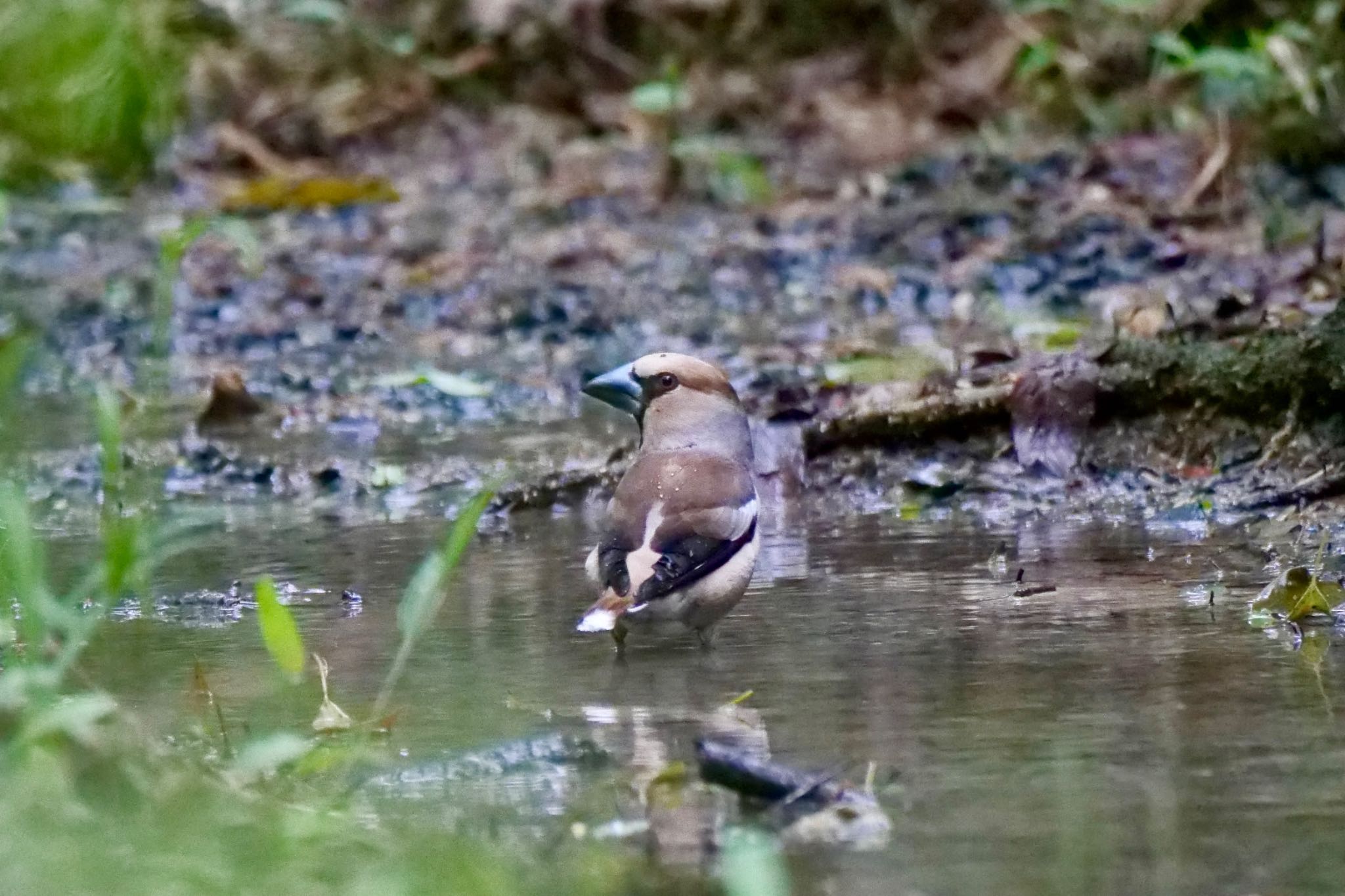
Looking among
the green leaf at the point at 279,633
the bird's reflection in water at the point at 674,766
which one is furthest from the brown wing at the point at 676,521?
the green leaf at the point at 279,633

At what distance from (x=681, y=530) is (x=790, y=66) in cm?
997

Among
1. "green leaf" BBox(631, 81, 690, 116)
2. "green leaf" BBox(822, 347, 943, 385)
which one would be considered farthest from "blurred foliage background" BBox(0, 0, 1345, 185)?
"green leaf" BBox(822, 347, 943, 385)

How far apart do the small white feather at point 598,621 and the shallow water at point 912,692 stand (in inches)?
3.1

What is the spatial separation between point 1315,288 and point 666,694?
403 centimetres

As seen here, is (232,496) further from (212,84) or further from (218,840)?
(212,84)

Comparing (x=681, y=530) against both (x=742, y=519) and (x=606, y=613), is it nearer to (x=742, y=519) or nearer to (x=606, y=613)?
(x=742, y=519)

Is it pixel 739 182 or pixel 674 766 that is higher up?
pixel 739 182

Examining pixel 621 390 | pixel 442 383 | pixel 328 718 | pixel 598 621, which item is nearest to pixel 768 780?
pixel 328 718

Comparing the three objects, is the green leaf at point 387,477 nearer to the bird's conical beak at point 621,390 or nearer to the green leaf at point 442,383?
the bird's conical beak at point 621,390

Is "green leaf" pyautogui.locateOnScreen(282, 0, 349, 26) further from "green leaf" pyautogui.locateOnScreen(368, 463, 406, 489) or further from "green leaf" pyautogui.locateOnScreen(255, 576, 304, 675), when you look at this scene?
"green leaf" pyautogui.locateOnScreen(255, 576, 304, 675)

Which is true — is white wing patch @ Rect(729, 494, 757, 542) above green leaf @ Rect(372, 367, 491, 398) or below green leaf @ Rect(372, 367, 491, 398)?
below

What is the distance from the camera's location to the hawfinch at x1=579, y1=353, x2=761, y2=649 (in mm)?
4359

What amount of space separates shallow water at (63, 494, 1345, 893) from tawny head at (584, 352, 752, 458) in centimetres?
31

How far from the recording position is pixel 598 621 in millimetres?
4191
